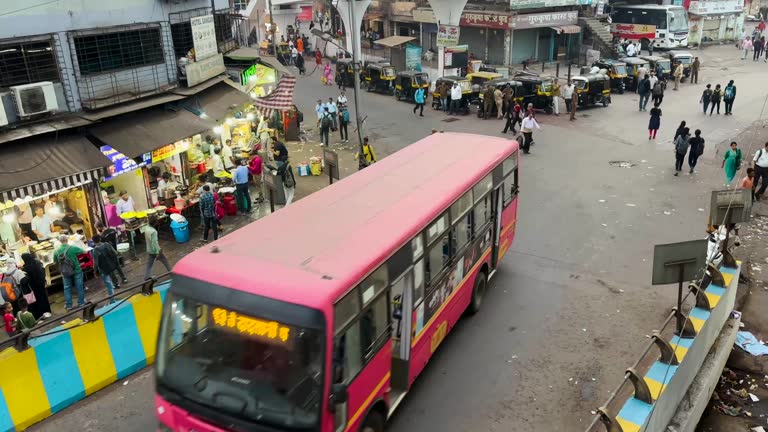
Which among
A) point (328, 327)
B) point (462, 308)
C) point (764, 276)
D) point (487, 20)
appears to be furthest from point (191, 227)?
point (487, 20)

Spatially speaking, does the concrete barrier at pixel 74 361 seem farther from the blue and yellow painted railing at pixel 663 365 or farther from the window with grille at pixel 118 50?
the window with grille at pixel 118 50

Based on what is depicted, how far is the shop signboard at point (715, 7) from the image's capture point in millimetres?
43125

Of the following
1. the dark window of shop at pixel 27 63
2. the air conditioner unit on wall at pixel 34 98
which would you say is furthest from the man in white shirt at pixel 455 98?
the air conditioner unit on wall at pixel 34 98

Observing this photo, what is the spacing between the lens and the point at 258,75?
23.4 metres

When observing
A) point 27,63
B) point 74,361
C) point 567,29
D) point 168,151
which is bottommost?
point 74,361

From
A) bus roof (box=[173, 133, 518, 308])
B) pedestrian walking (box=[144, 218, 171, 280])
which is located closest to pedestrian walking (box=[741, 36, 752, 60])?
bus roof (box=[173, 133, 518, 308])

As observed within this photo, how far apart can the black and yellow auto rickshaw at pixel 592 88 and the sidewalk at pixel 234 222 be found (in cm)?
1086

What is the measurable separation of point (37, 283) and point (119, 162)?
3813mm

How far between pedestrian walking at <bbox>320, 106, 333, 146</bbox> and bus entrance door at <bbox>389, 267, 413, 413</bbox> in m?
15.5

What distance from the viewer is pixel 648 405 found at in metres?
7.07

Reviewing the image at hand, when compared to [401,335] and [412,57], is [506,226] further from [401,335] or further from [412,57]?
[412,57]

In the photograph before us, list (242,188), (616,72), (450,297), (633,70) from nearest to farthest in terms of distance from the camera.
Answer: (450,297) < (242,188) < (616,72) < (633,70)

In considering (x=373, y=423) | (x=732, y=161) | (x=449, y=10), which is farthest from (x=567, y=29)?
(x=373, y=423)

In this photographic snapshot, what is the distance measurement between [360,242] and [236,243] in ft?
4.72
